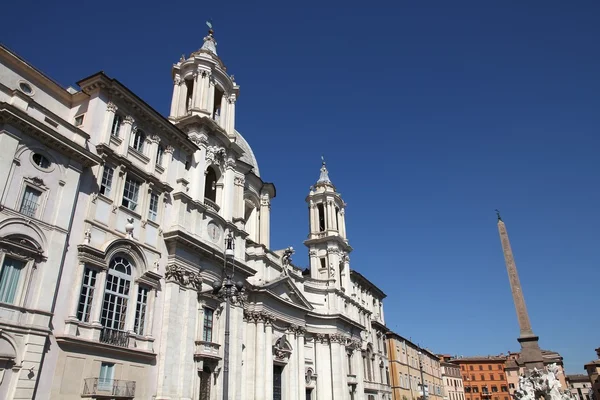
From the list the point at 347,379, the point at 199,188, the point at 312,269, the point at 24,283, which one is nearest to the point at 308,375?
the point at 347,379

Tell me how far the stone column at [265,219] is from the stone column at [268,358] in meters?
6.95

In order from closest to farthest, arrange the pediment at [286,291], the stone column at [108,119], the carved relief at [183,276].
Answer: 1. the stone column at [108,119]
2. the carved relief at [183,276]
3. the pediment at [286,291]

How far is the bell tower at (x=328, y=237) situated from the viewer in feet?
162

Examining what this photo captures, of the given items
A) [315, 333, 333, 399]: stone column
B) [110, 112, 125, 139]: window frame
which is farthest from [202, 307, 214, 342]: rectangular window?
[315, 333, 333, 399]: stone column

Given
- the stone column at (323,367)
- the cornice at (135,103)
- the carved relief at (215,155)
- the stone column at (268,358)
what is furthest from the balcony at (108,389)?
the stone column at (323,367)

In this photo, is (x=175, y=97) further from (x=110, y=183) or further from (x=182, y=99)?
(x=110, y=183)

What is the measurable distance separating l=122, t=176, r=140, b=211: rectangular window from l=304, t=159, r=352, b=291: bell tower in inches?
1062

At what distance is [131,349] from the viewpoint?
2116 centimetres

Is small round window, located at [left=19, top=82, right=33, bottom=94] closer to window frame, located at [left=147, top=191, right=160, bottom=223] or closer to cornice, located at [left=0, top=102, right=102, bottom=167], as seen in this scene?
cornice, located at [left=0, top=102, right=102, bottom=167]

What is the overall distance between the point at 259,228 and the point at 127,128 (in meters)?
18.4

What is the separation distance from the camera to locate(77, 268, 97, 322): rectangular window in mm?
19547

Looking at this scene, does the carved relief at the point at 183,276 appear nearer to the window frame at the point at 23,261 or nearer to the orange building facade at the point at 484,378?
the window frame at the point at 23,261

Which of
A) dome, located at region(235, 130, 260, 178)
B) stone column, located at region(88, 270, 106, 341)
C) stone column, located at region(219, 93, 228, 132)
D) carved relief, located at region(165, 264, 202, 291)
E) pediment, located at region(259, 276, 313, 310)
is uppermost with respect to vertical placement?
dome, located at region(235, 130, 260, 178)

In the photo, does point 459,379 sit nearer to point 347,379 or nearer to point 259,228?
point 347,379
